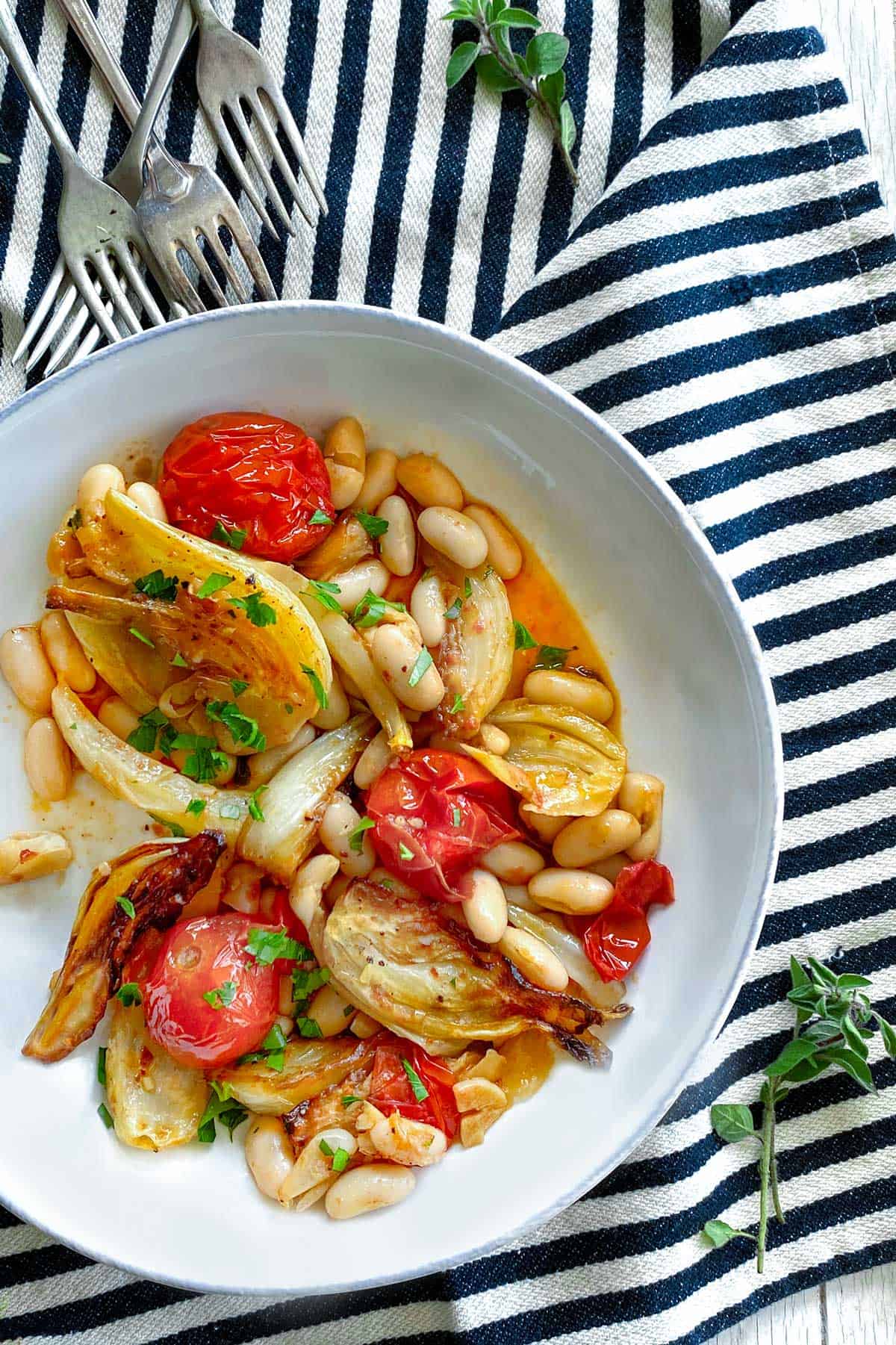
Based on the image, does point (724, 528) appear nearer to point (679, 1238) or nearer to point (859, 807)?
point (859, 807)

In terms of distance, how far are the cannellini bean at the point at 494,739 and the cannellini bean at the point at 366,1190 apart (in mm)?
733

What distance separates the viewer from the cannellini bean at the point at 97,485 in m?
2.00

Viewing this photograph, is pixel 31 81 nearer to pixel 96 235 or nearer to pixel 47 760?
pixel 96 235

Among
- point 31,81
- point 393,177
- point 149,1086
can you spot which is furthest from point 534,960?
point 31,81

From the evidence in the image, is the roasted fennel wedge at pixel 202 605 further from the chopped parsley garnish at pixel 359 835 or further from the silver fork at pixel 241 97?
the silver fork at pixel 241 97

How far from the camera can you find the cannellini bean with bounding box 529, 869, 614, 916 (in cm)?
206

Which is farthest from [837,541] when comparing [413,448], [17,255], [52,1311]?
[52,1311]

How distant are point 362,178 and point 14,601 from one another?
39.6 inches

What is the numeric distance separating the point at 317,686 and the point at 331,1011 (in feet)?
1.91

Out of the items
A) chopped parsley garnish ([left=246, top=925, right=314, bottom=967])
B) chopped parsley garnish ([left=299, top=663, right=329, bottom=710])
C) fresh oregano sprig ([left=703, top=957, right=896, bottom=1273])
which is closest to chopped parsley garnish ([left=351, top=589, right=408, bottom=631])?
chopped parsley garnish ([left=299, top=663, right=329, bottom=710])

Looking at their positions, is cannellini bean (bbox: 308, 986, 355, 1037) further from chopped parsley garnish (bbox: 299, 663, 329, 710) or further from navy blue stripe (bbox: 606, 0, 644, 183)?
navy blue stripe (bbox: 606, 0, 644, 183)

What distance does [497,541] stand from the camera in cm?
212

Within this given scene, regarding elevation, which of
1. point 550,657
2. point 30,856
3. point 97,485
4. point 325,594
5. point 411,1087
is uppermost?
point 97,485

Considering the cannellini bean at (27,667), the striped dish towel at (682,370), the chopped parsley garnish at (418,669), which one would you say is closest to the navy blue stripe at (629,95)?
the striped dish towel at (682,370)
